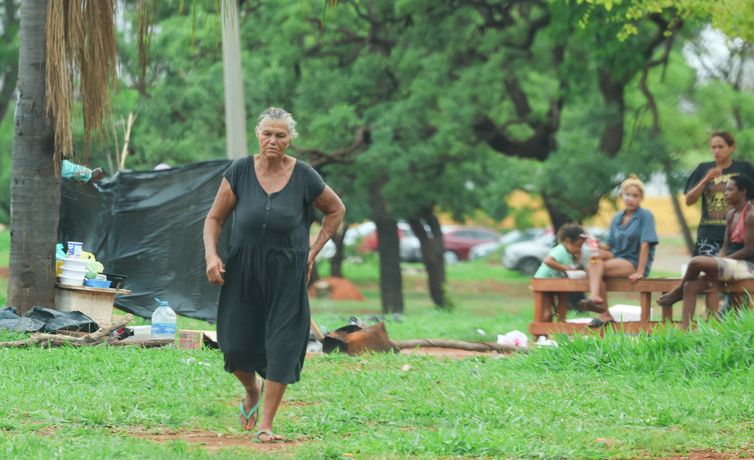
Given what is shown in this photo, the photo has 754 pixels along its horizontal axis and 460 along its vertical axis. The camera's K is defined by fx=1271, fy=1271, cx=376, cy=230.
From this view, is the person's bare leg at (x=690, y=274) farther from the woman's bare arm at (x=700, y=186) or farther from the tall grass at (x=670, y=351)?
the woman's bare arm at (x=700, y=186)

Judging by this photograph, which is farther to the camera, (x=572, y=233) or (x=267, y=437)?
(x=572, y=233)

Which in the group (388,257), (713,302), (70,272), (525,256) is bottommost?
(525,256)

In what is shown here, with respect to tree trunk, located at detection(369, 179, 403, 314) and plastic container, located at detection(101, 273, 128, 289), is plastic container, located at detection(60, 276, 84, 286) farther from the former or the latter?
tree trunk, located at detection(369, 179, 403, 314)

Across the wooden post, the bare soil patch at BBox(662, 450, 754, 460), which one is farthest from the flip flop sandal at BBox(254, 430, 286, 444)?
the wooden post

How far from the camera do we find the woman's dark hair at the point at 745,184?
1190cm

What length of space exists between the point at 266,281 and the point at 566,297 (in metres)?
6.87

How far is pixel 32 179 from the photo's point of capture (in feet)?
40.2

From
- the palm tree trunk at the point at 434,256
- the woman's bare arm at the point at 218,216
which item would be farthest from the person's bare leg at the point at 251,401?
the palm tree trunk at the point at 434,256

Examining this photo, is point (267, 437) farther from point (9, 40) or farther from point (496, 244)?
point (496, 244)

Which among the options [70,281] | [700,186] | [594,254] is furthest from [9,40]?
[700,186]

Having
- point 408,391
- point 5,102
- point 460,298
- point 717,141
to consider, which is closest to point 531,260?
point 460,298

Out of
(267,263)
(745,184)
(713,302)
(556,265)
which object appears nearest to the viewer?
(267,263)

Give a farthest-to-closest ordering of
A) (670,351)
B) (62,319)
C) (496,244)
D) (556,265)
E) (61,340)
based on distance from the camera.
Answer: (496,244) → (556,265) → (62,319) → (61,340) → (670,351)

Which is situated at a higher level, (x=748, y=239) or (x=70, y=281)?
(x=748, y=239)
